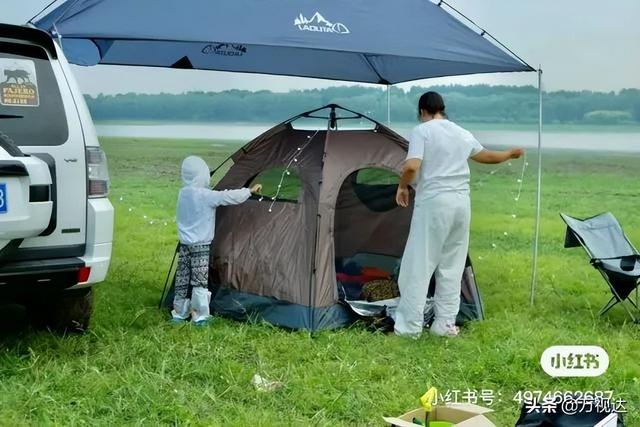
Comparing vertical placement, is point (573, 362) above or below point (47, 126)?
below

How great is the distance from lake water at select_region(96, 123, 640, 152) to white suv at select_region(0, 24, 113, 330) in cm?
442

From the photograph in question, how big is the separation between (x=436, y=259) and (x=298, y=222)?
895mm

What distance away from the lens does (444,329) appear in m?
4.72

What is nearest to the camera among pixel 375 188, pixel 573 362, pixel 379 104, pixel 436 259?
pixel 573 362

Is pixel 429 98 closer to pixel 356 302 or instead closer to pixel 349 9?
pixel 349 9

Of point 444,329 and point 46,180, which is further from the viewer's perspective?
point 444,329

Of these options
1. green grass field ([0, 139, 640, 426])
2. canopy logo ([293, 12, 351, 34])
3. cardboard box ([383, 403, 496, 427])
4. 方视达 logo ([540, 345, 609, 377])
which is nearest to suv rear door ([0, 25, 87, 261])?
green grass field ([0, 139, 640, 426])

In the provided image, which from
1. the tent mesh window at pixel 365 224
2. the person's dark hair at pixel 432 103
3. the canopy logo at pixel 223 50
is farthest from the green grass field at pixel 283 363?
the canopy logo at pixel 223 50

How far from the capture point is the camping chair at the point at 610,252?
4.91 meters

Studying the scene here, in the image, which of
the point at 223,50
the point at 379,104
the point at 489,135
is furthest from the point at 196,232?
the point at 489,135

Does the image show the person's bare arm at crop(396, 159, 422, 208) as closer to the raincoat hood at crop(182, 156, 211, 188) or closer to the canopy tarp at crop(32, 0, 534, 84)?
the canopy tarp at crop(32, 0, 534, 84)

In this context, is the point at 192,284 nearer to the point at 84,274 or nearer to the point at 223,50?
the point at 84,274

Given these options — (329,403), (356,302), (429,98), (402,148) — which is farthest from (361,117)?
(329,403)

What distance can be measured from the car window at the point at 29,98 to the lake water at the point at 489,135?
4449 mm
